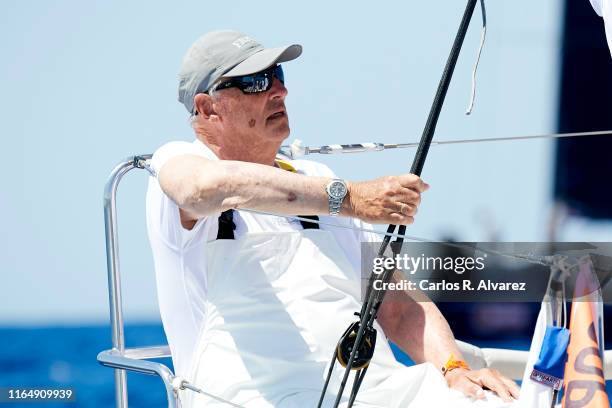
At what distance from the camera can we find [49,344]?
48.3 feet

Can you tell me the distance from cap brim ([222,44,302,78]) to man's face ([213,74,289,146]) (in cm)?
4

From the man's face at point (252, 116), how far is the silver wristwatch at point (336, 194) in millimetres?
357

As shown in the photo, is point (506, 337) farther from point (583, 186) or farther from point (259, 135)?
point (259, 135)

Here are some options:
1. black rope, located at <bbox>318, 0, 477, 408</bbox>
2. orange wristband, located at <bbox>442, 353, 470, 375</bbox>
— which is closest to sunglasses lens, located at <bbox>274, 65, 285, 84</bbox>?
black rope, located at <bbox>318, 0, 477, 408</bbox>

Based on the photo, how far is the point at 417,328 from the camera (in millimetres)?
2236

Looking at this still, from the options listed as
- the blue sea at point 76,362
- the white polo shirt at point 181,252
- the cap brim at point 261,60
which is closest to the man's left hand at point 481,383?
the white polo shirt at point 181,252

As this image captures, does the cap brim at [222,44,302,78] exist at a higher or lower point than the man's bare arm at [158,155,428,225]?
higher

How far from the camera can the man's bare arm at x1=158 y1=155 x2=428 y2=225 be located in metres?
1.79

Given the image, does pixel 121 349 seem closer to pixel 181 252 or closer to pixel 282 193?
pixel 181 252

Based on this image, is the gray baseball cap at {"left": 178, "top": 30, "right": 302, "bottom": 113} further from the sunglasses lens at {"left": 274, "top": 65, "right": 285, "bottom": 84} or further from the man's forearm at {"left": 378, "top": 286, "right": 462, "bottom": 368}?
the man's forearm at {"left": 378, "top": 286, "right": 462, "bottom": 368}

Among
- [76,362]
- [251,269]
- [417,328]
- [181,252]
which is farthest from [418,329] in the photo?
[76,362]

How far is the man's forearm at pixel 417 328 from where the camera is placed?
2195mm

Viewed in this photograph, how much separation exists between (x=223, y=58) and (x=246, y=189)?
40cm

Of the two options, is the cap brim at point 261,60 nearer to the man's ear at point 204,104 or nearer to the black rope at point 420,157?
the man's ear at point 204,104
